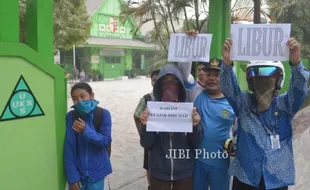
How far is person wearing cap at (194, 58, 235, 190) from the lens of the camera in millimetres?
2961

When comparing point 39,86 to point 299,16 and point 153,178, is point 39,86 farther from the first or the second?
point 299,16

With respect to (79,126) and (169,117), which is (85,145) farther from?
(169,117)

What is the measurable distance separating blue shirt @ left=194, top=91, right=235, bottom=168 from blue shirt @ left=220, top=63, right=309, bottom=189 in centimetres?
49

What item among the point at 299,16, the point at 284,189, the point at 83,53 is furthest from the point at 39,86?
the point at 83,53

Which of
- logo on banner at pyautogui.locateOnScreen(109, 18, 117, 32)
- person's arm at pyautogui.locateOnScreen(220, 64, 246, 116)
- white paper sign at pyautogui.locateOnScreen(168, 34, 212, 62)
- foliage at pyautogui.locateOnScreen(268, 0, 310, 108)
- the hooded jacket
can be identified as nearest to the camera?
person's arm at pyautogui.locateOnScreen(220, 64, 246, 116)

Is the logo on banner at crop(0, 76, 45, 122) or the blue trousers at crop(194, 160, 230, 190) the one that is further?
the blue trousers at crop(194, 160, 230, 190)

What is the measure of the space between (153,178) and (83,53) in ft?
98.8

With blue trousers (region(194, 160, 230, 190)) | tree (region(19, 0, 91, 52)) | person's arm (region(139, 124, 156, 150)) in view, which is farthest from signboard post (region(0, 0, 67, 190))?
tree (region(19, 0, 91, 52))

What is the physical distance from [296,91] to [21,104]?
1746mm

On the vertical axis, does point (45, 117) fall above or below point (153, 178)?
above

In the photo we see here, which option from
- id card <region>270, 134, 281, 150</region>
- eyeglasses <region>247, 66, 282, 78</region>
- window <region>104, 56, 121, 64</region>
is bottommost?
id card <region>270, 134, 281, 150</region>

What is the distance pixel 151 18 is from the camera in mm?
10648

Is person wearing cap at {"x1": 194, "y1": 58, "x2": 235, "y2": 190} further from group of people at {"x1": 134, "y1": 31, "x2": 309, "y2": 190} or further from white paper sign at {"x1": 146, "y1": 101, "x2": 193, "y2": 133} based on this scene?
white paper sign at {"x1": 146, "y1": 101, "x2": 193, "y2": 133}

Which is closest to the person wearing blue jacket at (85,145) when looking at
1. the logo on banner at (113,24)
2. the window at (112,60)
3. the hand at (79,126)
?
the hand at (79,126)
